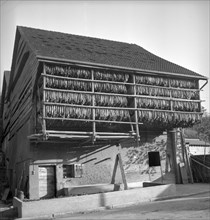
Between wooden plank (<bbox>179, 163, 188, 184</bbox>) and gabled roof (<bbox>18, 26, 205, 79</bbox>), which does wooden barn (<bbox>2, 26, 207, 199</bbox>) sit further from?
wooden plank (<bbox>179, 163, 188, 184</bbox>)

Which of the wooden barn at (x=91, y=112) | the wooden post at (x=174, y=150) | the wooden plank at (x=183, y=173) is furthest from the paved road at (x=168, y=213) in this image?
the wooden plank at (x=183, y=173)

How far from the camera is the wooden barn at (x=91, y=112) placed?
50.2 ft

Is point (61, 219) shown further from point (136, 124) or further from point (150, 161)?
point (150, 161)

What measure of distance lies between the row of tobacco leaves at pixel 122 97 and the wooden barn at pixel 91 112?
0.05m

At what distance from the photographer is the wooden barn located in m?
15.3

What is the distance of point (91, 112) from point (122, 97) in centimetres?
233

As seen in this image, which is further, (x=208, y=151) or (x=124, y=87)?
(x=208, y=151)

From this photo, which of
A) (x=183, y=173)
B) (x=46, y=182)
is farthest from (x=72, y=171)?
(x=183, y=173)

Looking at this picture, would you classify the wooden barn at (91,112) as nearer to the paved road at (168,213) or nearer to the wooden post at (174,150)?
the wooden post at (174,150)

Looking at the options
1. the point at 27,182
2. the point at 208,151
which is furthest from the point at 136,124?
the point at 208,151

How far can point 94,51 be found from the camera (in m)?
18.8

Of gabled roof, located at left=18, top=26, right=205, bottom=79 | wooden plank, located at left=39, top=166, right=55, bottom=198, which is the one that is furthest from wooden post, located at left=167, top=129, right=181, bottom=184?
wooden plank, located at left=39, top=166, right=55, bottom=198

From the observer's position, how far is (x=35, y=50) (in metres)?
15.2

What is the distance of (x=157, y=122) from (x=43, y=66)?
7835 millimetres
